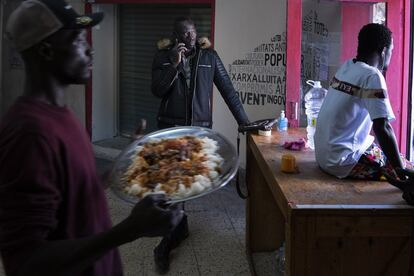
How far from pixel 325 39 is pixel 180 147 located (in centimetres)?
331

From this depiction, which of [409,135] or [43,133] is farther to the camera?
[409,135]

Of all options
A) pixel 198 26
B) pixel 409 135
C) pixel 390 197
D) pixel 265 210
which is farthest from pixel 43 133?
pixel 198 26

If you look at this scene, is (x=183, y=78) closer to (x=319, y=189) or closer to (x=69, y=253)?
(x=319, y=189)

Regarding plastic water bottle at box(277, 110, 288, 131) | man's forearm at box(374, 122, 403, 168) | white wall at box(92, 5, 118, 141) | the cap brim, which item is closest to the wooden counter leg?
plastic water bottle at box(277, 110, 288, 131)

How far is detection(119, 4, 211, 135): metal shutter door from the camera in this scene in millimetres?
8500

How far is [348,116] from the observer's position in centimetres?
351

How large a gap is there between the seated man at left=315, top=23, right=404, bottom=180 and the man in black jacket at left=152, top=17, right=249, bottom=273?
1.51m

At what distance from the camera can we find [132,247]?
496 cm

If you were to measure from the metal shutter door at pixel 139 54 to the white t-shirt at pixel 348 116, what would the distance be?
497 centimetres

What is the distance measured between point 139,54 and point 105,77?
2.15 ft

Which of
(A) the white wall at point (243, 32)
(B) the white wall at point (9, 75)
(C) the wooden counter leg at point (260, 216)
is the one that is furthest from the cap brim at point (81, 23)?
(B) the white wall at point (9, 75)

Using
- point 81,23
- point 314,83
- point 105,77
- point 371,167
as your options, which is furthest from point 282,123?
point 105,77

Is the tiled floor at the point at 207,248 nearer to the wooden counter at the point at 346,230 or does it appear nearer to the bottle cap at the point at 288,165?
the bottle cap at the point at 288,165

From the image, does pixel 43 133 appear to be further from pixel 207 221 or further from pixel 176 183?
pixel 207 221
